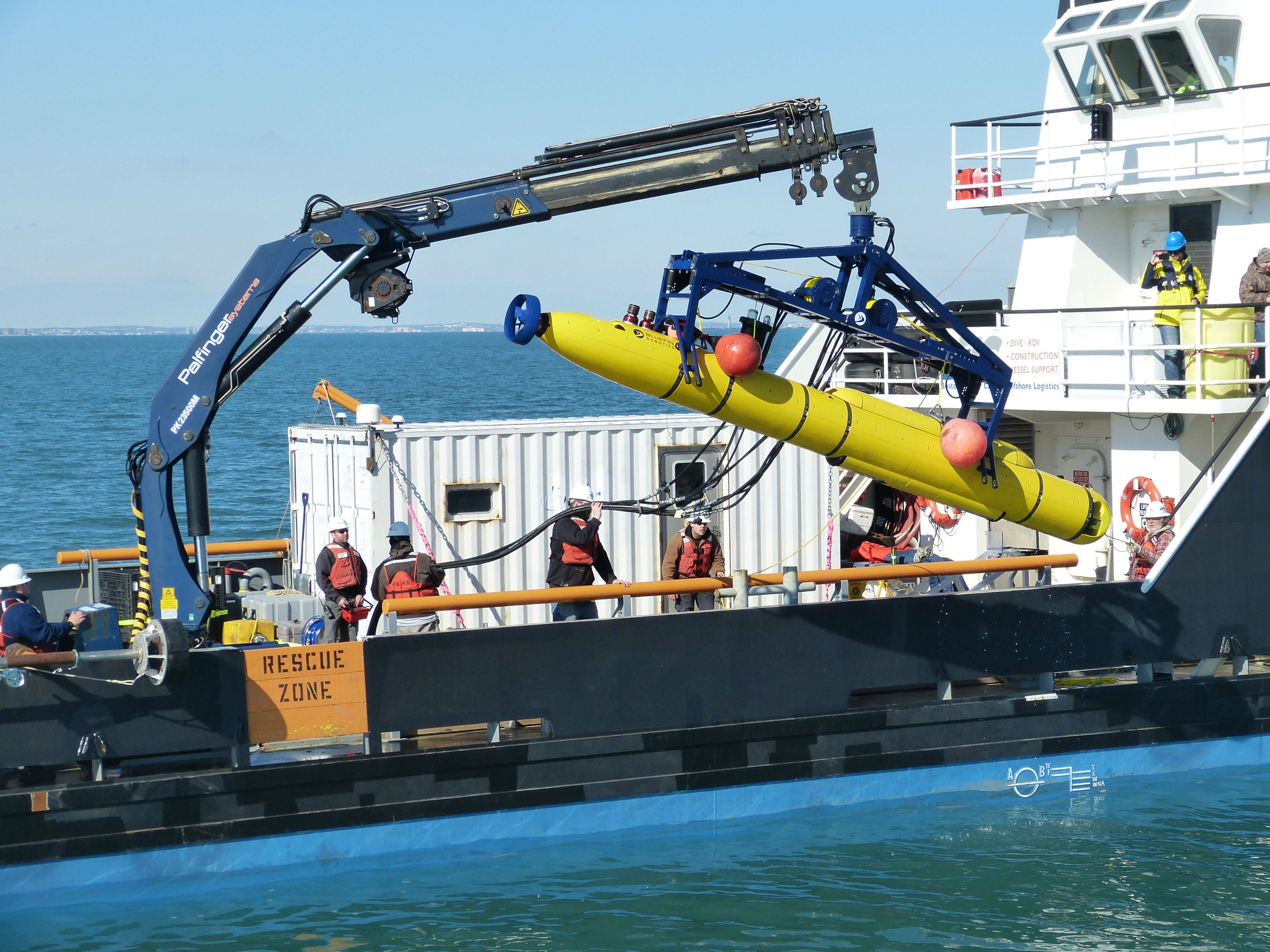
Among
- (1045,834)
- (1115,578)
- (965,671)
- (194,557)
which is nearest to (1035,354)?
(1115,578)

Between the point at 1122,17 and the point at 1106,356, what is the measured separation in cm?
374

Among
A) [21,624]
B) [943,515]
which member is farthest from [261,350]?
[943,515]

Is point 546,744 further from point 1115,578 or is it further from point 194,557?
point 1115,578

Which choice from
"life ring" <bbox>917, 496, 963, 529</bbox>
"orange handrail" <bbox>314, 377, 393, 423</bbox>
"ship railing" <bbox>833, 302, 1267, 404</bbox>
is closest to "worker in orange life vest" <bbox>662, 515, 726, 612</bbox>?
"ship railing" <bbox>833, 302, 1267, 404</bbox>

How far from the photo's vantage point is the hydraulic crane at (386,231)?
9.07 m

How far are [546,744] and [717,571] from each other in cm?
264

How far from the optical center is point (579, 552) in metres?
10.5

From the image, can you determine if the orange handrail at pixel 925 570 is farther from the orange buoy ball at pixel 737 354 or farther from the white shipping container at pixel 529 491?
the orange buoy ball at pixel 737 354

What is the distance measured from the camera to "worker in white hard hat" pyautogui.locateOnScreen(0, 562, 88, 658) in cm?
870

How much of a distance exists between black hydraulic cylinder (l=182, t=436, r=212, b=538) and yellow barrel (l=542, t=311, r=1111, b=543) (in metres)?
2.55

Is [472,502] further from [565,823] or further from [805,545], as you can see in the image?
[565,823]

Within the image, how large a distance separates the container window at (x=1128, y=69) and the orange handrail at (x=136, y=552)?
958 centimetres

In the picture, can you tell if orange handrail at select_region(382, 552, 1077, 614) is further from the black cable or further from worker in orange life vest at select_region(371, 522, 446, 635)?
the black cable

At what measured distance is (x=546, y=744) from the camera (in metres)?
9.20
